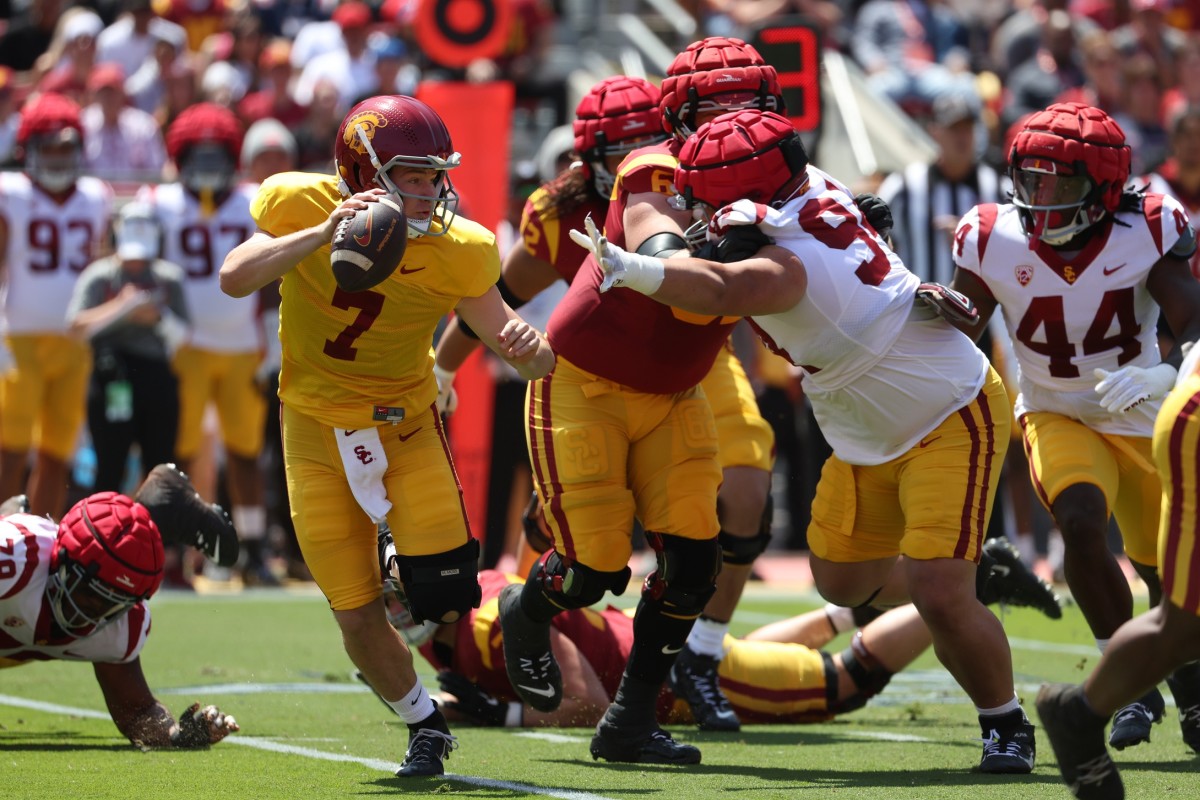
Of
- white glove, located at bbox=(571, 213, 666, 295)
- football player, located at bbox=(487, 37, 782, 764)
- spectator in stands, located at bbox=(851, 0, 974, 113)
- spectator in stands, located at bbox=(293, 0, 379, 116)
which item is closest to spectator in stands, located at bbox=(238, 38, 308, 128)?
spectator in stands, located at bbox=(293, 0, 379, 116)

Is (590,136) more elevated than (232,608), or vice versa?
(590,136)

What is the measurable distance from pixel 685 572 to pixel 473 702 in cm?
117

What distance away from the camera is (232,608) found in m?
9.41

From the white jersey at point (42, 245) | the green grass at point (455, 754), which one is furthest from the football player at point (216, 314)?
the green grass at point (455, 754)

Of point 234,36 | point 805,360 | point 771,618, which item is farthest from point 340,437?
point 234,36

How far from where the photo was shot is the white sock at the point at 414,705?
506 centimetres

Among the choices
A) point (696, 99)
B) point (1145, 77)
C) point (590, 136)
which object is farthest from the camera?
point (1145, 77)

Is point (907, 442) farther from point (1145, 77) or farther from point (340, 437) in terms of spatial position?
point (1145, 77)

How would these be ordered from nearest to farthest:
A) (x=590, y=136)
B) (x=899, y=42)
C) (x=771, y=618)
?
1. (x=590, y=136)
2. (x=771, y=618)
3. (x=899, y=42)

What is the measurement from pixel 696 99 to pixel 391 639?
5.87 ft

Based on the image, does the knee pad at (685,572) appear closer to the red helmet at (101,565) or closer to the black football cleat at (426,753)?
the black football cleat at (426,753)

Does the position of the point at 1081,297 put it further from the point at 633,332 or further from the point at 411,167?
the point at 411,167

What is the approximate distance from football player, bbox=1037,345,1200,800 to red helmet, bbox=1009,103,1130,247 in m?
1.42

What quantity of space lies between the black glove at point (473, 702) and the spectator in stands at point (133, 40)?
865 centimetres
